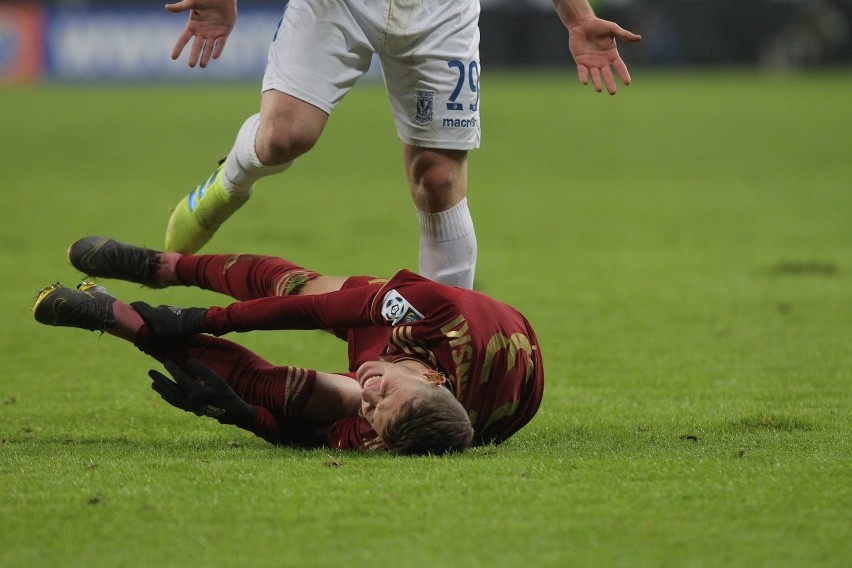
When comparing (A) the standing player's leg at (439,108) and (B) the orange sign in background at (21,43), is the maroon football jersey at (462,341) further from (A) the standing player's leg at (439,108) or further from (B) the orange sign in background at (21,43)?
(B) the orange sign in background at (21,43)

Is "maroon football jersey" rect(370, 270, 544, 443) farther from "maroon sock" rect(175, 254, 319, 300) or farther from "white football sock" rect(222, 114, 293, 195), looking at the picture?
"white football sock" rect(222, 114, 293, 195)

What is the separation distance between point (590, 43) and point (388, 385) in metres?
1.86

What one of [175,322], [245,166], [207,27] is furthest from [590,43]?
[175,322]

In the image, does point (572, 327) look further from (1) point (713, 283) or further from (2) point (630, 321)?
(1) point (713, 283)

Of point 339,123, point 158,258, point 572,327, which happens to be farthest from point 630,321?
point 339,123

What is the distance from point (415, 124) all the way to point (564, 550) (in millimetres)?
2572

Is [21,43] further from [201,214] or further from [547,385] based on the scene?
[547,385]

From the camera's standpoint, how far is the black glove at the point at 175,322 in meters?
4.55

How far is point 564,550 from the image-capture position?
3.29 metres

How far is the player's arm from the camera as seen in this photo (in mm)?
5363

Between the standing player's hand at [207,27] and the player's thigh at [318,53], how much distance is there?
0.40 metres

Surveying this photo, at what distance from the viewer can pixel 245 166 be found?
17.7 ft

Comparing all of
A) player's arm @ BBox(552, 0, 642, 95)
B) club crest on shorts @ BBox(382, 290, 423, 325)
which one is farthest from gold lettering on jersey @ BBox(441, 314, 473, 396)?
player's arm @ BBox(552, 0, 642, 95)

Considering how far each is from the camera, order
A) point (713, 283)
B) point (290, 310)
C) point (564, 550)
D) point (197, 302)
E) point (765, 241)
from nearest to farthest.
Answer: point (564, 550), point (290, 310), point (197, 302), point (713, 283), point (765, 241)
